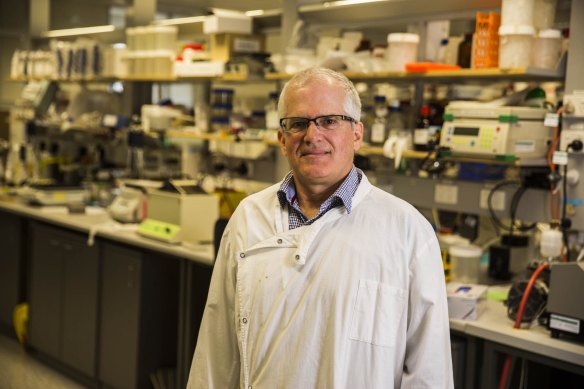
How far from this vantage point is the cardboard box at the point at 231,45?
4.54 m

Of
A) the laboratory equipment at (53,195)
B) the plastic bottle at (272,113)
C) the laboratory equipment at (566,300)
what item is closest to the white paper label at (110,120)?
the laboratory equipment at (53,195)

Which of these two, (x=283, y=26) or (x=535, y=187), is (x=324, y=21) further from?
(x=535, y=187)

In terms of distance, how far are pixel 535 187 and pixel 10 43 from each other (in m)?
7.23

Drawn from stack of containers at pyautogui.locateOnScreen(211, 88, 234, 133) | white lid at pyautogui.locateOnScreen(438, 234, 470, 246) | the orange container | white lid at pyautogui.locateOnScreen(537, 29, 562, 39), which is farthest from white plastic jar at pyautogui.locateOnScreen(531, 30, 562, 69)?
stack of containers at pyautogui.locateOnScreen(211, 88, 234, 133)

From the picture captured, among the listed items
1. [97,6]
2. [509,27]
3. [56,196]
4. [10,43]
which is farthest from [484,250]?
[97,6]

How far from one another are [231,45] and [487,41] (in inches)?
72.4

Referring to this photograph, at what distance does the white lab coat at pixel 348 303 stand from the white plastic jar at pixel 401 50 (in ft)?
5.72

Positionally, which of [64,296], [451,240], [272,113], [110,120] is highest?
[272,113]

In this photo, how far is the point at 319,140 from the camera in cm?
178

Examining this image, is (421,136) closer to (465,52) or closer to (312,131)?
(465,52)

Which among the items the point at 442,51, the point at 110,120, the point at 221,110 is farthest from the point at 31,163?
the point at 442,51

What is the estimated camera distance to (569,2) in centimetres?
312

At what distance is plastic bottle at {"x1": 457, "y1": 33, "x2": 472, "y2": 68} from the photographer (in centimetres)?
332

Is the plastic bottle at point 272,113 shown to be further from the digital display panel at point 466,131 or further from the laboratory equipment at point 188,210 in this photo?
the digital display panel at point 466,131
